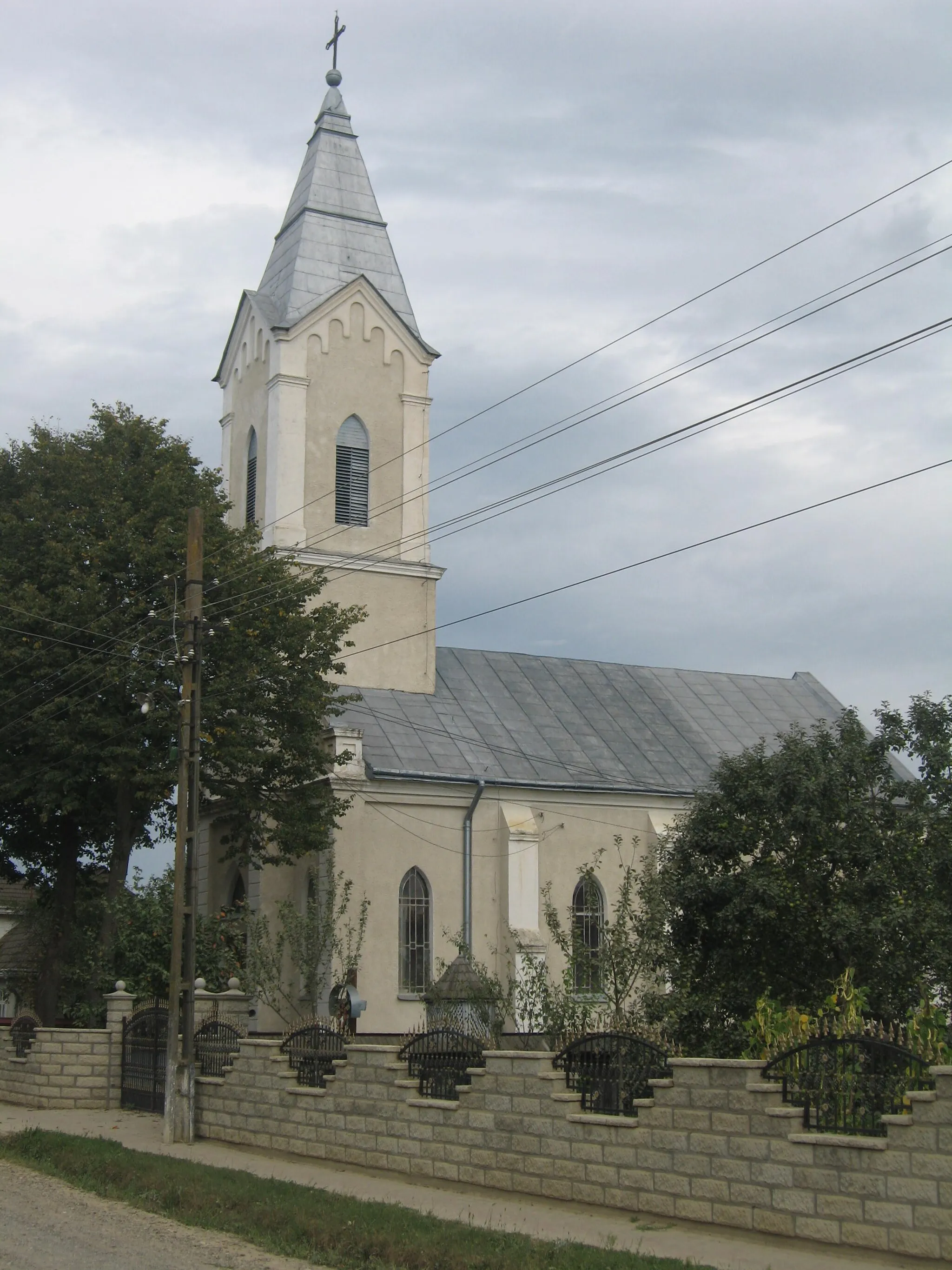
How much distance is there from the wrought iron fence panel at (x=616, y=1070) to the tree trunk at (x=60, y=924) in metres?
18.4

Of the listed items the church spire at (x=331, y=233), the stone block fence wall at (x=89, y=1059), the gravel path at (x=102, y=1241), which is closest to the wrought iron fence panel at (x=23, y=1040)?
the stone block fence wall at (x=89, y=1059)

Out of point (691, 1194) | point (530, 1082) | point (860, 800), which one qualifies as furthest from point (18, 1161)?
point (860, 800)

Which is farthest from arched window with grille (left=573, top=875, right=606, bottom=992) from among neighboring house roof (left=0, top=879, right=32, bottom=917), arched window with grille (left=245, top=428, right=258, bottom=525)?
neighboring house roof (left=0, top=879, right=32, bottom=917)

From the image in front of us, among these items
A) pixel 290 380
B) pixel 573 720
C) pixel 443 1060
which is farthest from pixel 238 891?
pixel 443 1060

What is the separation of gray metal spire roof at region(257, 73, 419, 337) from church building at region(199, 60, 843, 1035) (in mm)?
59

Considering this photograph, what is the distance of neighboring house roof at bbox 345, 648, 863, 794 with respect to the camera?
32.6 metres

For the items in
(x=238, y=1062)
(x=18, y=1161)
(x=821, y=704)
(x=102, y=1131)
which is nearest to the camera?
(x=18, y=1161)

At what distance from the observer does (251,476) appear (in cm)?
3603

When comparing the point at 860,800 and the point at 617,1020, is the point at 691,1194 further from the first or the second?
the point at 860,800

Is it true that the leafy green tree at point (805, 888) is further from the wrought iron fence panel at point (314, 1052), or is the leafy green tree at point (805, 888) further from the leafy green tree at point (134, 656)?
the leafy green tree at point (134, 656)

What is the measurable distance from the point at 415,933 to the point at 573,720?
763cm

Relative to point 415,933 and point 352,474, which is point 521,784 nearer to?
point 415,933

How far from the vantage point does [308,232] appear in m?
36.7

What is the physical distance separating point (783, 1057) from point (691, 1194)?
4.90ft
